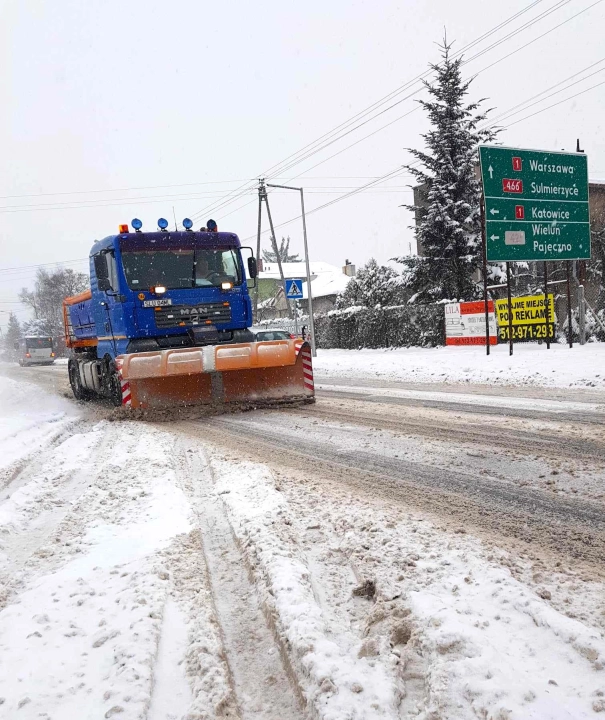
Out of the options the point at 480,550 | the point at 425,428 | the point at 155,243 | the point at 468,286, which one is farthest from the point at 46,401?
the point at 468,286

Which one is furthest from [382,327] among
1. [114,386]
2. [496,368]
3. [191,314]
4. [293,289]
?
[191,314]

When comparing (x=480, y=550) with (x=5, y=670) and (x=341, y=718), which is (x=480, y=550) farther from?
(x=5, y=670)

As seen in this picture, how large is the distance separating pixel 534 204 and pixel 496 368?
518 centimetres

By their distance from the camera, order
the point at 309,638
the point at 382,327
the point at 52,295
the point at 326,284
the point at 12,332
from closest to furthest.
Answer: the point at 309,638 → the point at 382,327 → the point at 326,284 → the point at 52,295 → the point at 12,332

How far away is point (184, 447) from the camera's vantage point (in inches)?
255

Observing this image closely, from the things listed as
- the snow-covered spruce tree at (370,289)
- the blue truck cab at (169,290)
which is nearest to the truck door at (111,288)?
the blue truck cab at (169,290)

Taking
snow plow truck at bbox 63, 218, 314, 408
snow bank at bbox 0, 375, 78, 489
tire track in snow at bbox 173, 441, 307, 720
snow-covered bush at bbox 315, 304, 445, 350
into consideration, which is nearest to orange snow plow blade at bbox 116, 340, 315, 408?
snow plow truck at bbox 63, 218, 314, 408

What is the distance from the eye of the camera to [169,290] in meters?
9.45

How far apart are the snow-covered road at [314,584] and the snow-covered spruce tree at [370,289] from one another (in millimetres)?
25242

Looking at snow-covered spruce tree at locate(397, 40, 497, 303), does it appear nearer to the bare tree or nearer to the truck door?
the truck door

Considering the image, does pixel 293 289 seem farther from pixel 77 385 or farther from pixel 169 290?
pixel 169 290

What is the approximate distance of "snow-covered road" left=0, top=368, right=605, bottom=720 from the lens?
1950mm

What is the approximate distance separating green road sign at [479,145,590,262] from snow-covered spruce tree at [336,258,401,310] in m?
13.8

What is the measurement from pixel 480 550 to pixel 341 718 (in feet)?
4.66
